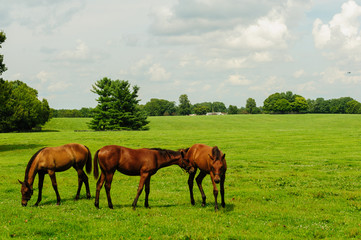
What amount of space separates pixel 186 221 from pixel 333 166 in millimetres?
17583

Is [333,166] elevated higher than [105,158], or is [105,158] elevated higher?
[105,158]

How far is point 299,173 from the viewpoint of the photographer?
20.9 metres

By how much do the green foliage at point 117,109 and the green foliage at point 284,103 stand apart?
110 metres

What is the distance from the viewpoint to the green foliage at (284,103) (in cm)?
17825

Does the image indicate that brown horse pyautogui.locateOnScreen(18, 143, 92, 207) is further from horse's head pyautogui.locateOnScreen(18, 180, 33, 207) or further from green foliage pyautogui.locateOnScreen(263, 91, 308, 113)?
green foliage pyautogui.locateOnScreen(263, 91, 308, 113)

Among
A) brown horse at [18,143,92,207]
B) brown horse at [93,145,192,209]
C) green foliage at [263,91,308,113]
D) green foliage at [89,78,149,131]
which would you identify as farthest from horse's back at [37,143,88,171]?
green foliage at [263,91,308,113]

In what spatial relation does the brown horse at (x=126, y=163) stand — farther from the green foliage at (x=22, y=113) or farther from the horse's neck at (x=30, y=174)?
the green foliage at (x=22, y=113)

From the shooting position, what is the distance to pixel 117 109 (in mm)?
89375

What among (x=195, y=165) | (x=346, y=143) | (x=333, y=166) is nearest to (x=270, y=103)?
(x=346, y=143)

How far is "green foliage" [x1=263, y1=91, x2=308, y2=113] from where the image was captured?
178 meters

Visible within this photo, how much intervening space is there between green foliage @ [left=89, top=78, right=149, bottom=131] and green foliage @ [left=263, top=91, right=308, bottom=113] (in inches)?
4311

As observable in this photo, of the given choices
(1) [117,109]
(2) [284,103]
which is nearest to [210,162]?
(1) [117,109]

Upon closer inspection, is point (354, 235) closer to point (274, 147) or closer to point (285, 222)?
point (285, 222)

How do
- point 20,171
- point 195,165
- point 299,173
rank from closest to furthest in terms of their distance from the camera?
point 195,165, point 299,173, point 20,171
